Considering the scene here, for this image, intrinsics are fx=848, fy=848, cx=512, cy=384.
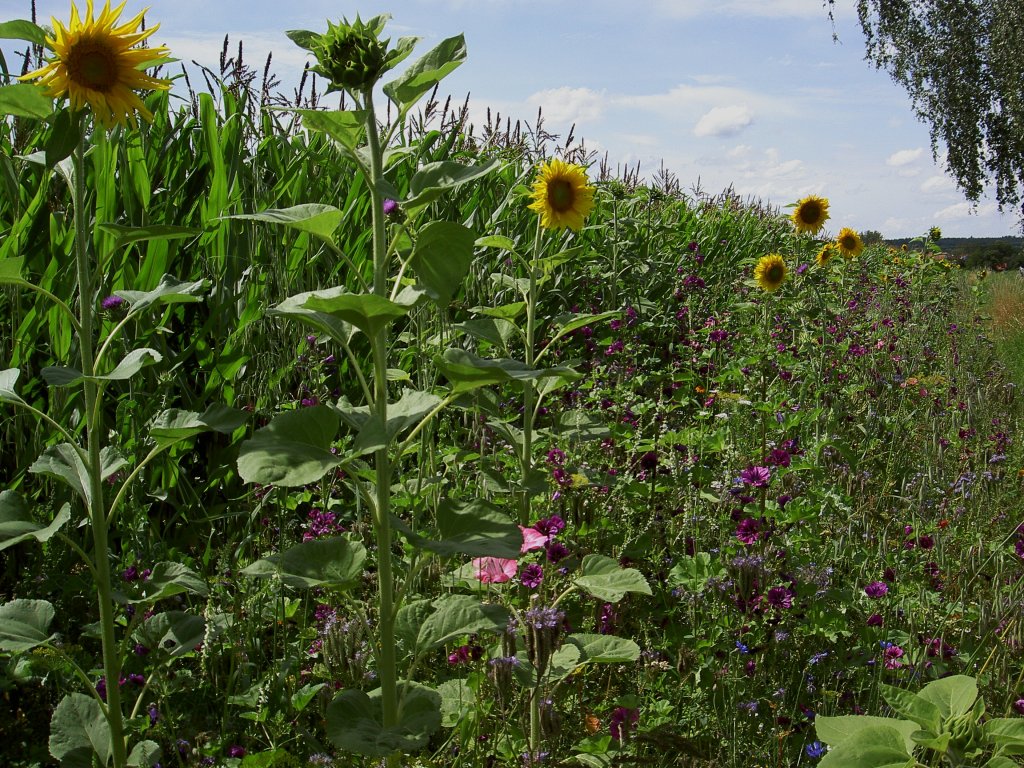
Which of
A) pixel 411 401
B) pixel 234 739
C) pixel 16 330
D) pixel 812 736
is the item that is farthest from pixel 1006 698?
pixel 16 330

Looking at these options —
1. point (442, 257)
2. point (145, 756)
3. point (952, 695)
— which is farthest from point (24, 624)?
point (952, 695)

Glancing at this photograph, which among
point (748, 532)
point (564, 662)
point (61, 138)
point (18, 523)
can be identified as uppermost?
point (61, 138)

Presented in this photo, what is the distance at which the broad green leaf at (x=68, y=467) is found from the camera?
4.56ft

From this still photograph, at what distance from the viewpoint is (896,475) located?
351cm

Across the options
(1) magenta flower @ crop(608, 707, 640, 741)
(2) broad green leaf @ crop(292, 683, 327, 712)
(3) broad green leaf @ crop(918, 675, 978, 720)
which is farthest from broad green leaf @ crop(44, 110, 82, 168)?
A: (3) broad green leaf @ crop(918, 675, 978, 720)

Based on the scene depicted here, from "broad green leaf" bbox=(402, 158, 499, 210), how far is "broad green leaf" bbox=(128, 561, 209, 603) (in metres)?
0.71

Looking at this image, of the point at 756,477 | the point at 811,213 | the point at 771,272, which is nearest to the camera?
the point at 756,477

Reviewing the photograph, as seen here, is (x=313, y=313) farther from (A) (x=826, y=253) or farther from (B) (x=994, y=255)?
(B) (x=994, y=255)

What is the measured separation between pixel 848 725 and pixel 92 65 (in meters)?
1.49

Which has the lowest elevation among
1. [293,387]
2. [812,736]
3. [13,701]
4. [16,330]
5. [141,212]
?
[812,736]

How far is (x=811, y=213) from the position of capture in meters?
4.98

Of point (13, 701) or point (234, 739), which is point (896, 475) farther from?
point (13, 701)

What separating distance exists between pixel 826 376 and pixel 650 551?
209 cm

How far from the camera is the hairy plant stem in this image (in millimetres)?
1286
